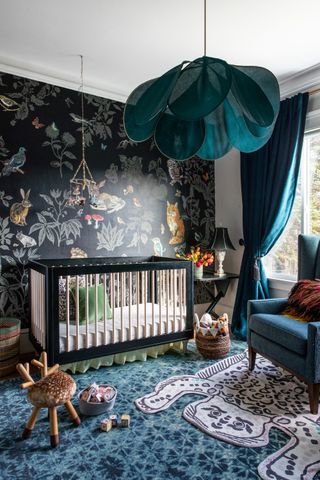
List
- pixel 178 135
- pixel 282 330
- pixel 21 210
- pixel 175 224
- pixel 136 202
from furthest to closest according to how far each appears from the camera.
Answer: pixel 175 224, pixel 136 202, pixel 21 210, pixel 282 330, pixel 178 135

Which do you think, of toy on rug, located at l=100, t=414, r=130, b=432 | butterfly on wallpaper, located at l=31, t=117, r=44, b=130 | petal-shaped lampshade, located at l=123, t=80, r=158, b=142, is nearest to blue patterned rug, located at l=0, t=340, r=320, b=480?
toy on rug, located at l=100, t=414, r=130, b=432

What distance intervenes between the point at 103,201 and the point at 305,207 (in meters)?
2.03

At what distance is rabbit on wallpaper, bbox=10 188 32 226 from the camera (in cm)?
297

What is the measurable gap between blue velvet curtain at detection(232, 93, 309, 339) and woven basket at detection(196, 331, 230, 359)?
0.65 m

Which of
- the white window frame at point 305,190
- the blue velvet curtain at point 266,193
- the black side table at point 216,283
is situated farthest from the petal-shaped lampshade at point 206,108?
the black side table at point 216,283

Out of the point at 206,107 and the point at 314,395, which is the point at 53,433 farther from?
the point at 206,107

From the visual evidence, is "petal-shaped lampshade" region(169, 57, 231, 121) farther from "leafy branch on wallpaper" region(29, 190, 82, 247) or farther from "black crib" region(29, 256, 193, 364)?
"leafy branch on wallpaper" region(29, 190, 82, 247)

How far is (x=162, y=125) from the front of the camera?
164 cm

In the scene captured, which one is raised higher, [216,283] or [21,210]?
[21,210]

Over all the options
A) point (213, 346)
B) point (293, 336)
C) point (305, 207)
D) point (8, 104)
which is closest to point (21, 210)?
point (8, 104)

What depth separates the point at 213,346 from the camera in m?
2.89

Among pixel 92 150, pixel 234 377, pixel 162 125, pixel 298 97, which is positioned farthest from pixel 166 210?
pixel 162 125

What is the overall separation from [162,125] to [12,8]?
1.48m

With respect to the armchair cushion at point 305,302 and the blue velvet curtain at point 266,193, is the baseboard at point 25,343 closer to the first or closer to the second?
the blue velvet curtain at point 266,193
